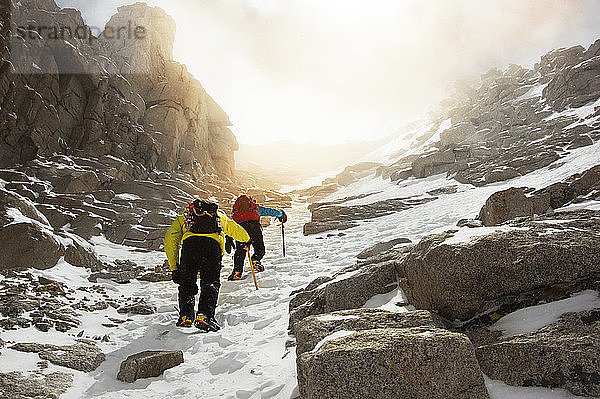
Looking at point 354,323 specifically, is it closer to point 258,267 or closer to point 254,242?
point 258,267

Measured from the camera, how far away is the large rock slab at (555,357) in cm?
232

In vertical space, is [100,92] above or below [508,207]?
above

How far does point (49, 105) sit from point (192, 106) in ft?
59.7

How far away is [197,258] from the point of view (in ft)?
22.0

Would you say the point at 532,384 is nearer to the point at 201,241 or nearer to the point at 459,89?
the point at 201,241

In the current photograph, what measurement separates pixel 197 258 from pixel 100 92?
106 ft

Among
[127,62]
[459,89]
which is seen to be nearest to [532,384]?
[127,62]

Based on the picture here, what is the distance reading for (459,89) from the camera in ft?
387

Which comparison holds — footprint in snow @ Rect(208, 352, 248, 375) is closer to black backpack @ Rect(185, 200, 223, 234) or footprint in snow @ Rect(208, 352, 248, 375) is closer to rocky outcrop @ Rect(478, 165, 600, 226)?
black backpack @ Rect(185, 200, 223, 234)

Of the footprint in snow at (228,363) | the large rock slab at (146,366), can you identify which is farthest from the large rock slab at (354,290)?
the large rock slab at (146,366)

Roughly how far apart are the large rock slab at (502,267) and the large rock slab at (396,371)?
102cm

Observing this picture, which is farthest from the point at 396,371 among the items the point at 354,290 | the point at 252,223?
the point at 252,223

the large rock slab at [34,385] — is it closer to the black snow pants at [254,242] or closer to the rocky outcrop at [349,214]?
the black snow pants at [254,242]

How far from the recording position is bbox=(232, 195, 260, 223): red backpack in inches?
460
